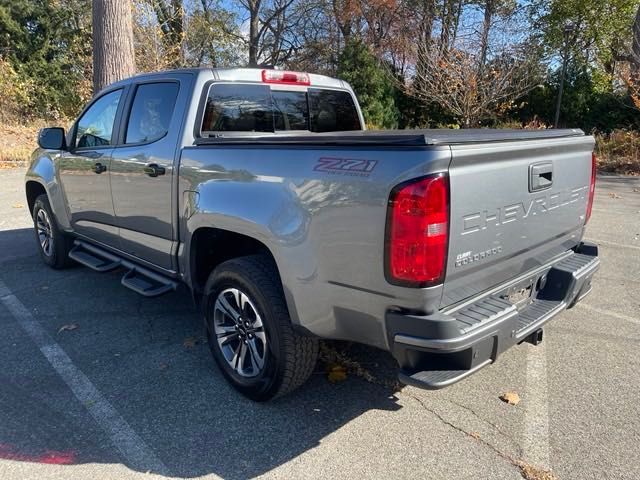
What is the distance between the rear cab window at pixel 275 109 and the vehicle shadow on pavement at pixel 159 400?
1703mm

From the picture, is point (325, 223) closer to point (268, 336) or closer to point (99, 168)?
point (268, 336)

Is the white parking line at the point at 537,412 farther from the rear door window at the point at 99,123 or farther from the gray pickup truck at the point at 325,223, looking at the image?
the rear door window at the point at 99,123

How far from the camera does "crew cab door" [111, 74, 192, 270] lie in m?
3.54

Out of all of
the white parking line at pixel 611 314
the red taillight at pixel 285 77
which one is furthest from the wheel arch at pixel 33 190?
the white parking line at pixel 611 314

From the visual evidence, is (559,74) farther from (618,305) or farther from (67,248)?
(67,248)

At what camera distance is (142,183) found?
149 inches

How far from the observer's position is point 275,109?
13.1 feet

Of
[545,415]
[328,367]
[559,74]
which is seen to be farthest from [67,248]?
[559,74]

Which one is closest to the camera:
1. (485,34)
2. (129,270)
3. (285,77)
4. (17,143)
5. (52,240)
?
(285,77)

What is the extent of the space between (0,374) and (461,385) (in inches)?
122

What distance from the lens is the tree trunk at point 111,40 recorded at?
901cm

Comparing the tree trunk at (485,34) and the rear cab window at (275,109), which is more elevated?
the tree trunk at (485,34)

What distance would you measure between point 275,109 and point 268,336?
193cm

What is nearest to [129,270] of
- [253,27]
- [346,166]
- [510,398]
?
[346,166]
